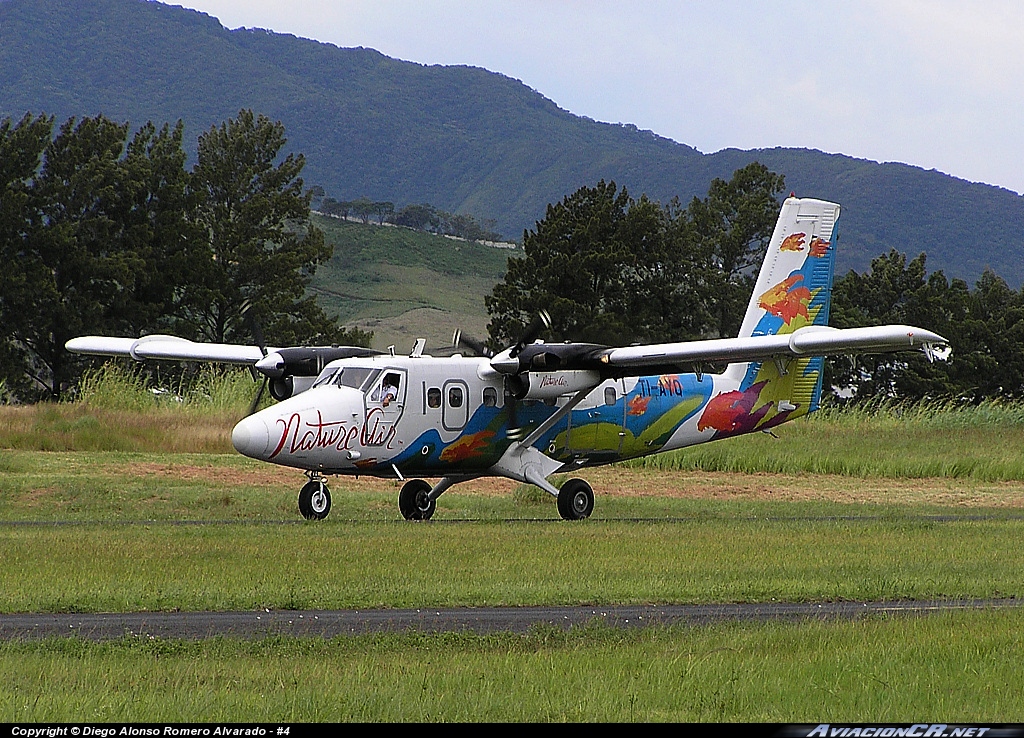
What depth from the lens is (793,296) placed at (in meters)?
28.9

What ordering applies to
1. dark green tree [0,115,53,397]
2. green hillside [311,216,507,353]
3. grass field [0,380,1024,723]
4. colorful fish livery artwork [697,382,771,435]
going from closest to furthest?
grass field [0,380,1024,723], colorful fish livery artwork [697,382,771,435], dark green tree [0,115,53,397], green hillside [311,216,507,353]

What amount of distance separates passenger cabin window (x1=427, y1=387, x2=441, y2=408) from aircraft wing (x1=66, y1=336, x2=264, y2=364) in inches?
182

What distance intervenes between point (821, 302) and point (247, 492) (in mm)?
11694

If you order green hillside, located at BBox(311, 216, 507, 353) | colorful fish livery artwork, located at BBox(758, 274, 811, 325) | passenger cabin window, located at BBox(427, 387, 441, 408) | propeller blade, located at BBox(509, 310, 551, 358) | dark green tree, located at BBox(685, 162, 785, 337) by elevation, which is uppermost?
dark green tree, located at BBox(685, 162, 785, 337)

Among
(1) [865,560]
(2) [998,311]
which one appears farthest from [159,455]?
(2) [998,311]

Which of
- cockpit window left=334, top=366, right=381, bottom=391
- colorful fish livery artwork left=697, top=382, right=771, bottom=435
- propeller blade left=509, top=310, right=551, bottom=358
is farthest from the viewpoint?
colorful fish livery artwork left=697, top=382, right=771, bottom=435

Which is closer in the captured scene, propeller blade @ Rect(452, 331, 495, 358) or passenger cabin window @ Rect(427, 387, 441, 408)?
passenger cabin window @ Rect(427, 387, 441, 408)

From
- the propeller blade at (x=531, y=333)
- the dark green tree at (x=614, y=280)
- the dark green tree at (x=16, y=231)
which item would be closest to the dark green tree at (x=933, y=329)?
the dark green tree at (x=614, y=280)

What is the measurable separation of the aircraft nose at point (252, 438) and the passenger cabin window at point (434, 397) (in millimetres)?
3354

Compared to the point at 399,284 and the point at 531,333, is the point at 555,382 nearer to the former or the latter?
the point at 531,333

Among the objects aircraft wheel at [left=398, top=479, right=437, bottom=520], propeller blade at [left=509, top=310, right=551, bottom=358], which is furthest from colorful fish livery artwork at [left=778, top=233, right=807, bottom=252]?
aircraft wheel at [left=398, top=479, right=437, bottom=520]

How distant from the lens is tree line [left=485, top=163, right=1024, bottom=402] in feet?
227

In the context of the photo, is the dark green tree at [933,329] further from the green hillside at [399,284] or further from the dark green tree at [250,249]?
the green hillside at [399,284]

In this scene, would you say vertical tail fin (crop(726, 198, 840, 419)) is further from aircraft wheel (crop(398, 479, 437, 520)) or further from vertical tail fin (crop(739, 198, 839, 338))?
aircraft wheel (crop(398, 479, 437, 520))
